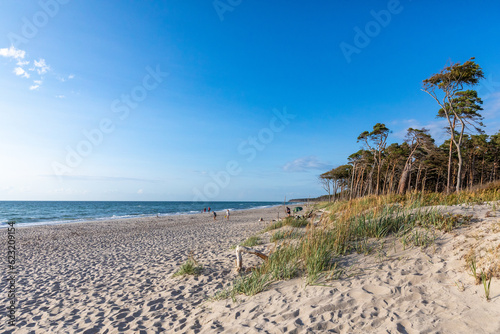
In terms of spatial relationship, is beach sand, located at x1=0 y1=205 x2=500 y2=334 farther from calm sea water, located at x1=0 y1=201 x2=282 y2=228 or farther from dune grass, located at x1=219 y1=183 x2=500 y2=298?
calm sea water, located at x1=0 y1=201 x2=282 y2=228

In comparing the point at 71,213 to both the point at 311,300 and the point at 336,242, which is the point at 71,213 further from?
the point at 311,300

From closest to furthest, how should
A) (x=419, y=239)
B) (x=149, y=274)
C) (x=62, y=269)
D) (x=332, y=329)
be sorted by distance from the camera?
(x=332, y=329), (x=419, y=239), (x=149, y=274), (x=62, y=269)

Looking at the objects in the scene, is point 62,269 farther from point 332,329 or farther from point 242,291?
point 332,329

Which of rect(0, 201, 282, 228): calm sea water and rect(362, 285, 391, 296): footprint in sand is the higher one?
rect(362, 285, 391, 296): footprint in sand

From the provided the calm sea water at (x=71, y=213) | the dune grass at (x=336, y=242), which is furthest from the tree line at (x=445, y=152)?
the calm sea water at (x=71, y=213)

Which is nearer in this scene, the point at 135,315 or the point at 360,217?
the point at 135,315

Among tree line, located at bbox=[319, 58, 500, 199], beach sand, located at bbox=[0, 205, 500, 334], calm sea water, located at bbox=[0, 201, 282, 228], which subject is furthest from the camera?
calm sea water, located at bbox=[0, 201, 282, 228]

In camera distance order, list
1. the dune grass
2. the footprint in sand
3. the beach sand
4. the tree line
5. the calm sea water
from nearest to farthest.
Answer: the beach sand < the footprint in sand < the dune grass < the tree line < the calm sea water

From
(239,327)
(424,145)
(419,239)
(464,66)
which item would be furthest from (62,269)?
(424,145)

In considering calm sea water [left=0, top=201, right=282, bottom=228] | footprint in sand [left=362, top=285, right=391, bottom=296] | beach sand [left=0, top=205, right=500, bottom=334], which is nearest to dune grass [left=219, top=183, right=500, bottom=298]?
beach sand [left=0, top=205, right=500, bottom=334]

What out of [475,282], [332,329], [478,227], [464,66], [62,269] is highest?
[464,66]

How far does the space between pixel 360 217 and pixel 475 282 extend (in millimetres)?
3106

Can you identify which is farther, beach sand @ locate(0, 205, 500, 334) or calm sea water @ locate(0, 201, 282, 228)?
calm sea water @ locate(0, 201, 282, 228)

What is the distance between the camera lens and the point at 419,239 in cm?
525
